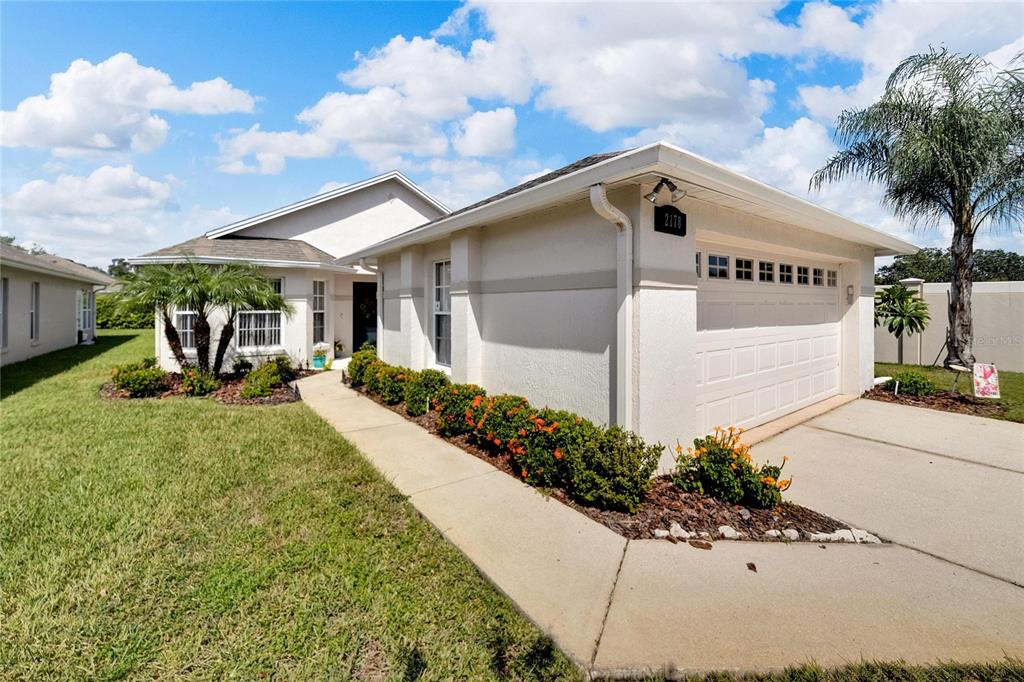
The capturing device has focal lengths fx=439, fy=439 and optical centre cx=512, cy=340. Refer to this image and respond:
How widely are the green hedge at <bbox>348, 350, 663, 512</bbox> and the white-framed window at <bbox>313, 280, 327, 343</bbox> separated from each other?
25.1ft

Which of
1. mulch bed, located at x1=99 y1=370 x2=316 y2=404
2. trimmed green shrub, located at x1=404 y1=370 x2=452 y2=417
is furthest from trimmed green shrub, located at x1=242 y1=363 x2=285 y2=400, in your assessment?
trimmed green shrub, located at x1=404 y1=370 x2=452 y2=417

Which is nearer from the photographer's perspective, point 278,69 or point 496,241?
point 496,241

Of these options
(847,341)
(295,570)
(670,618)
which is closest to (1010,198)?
(847,341)

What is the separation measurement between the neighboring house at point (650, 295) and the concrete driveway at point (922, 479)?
3.09 feet

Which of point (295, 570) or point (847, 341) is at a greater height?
point (847, 341)

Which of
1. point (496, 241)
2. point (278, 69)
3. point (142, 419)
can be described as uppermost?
point (278, 69)

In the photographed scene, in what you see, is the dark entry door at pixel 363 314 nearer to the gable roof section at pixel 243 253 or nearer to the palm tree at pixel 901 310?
the gable roof section at pixel 243 253

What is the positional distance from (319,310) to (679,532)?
39.6 ft

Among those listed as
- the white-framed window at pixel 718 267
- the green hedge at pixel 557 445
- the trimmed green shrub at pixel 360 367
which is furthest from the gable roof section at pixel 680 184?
the trimmed green shrub at pixel 360 367

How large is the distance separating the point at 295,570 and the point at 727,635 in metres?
2.76

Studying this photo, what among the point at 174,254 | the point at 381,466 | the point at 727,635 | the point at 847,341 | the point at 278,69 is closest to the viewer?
the point at 727,635

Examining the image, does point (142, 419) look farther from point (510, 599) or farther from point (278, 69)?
point (510, 599)

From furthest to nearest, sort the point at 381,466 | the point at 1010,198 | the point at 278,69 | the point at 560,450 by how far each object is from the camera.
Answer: the point at 1010,198, the point at 278,69, the point at 381,466, the point at 560,450

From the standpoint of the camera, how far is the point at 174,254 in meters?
10.9
